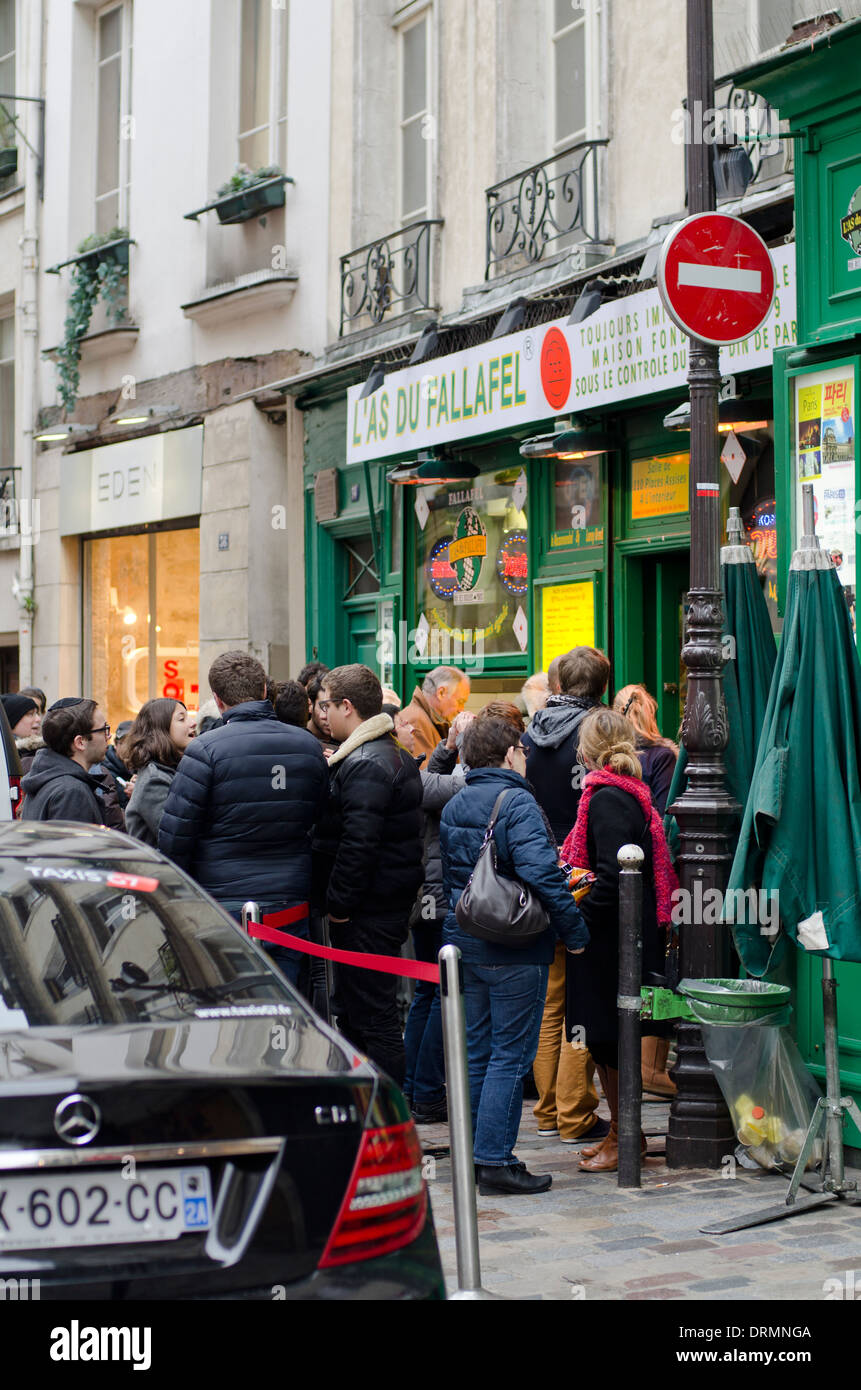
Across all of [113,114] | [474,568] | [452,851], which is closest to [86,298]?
[113,114]

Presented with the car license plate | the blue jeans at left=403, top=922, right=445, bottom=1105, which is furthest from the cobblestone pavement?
the car license plate

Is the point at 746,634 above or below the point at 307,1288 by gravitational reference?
above

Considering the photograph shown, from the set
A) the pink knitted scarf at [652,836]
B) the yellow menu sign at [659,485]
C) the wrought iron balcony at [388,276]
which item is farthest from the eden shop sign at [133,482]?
the pink knitted scarf at [652,836]

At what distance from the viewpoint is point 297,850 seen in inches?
280

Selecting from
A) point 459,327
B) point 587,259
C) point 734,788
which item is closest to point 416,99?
point 459,327

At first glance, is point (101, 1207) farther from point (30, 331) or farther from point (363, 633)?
point (30, 331)

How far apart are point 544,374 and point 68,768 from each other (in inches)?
177

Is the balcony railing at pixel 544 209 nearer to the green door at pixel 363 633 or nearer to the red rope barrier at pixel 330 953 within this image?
the green door at pixel 363 633

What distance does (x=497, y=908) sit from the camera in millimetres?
6426

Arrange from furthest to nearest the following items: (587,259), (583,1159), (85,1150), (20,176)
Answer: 1. (20,176)
2. (587,259)
3. (583,1159)
4. (85,1150)

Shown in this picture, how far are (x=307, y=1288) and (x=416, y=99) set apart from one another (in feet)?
40.0

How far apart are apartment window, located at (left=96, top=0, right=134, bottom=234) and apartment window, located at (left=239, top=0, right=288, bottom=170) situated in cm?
198

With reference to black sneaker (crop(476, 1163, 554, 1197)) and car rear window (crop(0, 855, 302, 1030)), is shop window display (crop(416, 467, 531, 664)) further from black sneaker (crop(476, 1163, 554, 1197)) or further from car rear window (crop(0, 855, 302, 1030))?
car rear window (crop(0, 855, 302, 1030))
